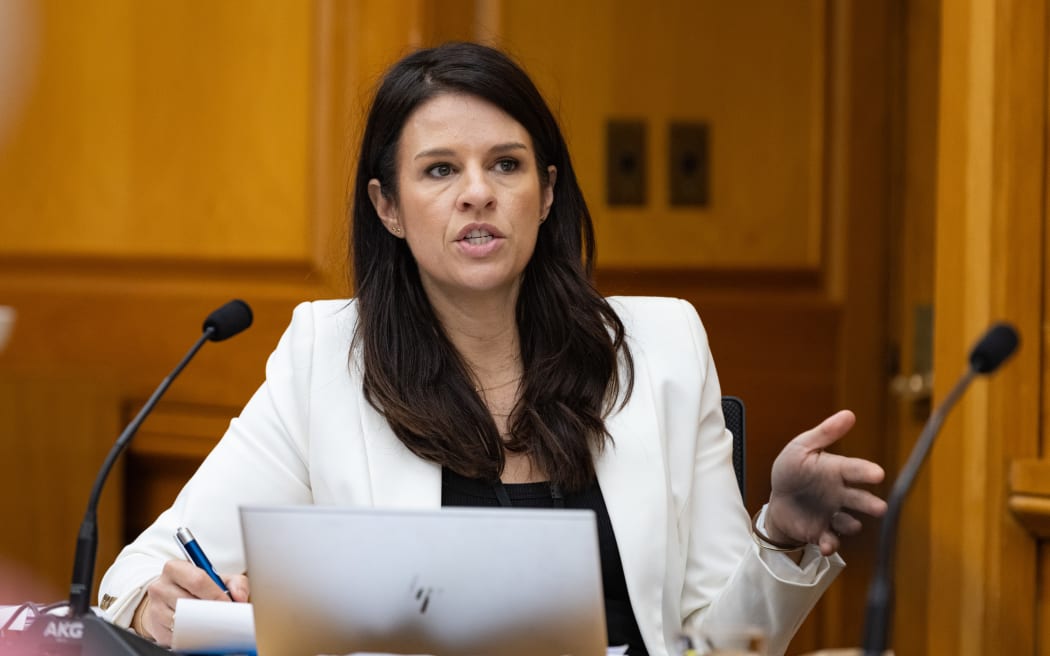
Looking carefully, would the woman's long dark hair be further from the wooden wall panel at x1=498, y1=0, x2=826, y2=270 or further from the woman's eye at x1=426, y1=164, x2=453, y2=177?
the wooden wall panel at x1=498, y1=0, x2=826, y2=270

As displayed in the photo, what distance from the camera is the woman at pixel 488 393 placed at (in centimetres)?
179

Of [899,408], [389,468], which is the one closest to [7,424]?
[389,468]

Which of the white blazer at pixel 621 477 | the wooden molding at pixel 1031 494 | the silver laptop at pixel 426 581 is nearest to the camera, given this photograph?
the silver laptop at pixel 426 581

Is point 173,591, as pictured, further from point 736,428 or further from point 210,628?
point 736,428

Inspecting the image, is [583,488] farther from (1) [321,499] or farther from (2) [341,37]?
(2) [341,37]

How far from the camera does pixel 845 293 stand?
11.0ft

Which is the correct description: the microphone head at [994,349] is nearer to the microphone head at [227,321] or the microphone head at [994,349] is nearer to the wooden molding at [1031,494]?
the microphone head at [227,321]

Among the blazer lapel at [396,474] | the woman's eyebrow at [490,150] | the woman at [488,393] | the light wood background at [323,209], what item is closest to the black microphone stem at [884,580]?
the woman at [488,393]

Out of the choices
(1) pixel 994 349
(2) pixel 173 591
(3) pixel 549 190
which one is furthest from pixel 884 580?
(3) pixel 549 190

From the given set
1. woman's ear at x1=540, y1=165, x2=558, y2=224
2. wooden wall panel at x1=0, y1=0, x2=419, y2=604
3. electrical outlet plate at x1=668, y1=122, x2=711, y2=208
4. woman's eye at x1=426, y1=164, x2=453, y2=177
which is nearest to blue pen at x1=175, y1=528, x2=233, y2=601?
woman's eye at x1=426, y1=164, x2=453, y2=177

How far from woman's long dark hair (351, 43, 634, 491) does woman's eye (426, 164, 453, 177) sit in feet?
0.33

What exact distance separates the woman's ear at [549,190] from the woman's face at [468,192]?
75 mm

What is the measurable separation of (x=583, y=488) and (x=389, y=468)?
9.9 inches

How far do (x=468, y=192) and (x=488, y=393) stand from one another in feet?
0.98
